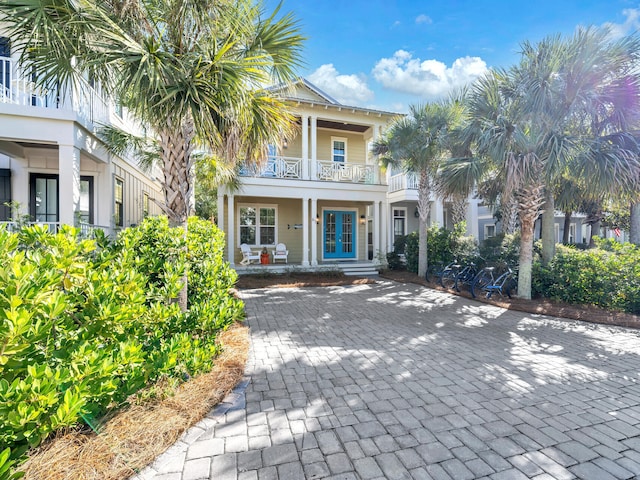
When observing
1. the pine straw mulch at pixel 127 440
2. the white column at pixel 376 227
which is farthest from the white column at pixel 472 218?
the pine straw mulch at pixel 127 440

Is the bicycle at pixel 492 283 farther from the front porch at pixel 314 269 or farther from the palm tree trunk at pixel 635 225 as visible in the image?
Answer: the palm tree trunk at pixel 635 225

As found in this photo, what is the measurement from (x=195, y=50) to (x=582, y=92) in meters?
8.17

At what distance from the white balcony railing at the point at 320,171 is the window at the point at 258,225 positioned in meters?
2.10

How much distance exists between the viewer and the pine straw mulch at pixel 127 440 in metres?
2.05

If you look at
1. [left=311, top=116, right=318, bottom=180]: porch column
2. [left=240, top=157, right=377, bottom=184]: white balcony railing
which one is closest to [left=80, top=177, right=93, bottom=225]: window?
[left=240, top=157, right=377, bottom=184]: white balcony railing

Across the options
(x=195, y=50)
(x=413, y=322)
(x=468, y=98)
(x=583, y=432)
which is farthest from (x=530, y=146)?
(x=195, y=50)

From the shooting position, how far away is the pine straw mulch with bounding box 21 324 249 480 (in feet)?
6.72

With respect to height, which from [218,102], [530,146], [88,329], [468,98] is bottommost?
[88,329]

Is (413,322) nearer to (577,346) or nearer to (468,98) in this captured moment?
(577,346)

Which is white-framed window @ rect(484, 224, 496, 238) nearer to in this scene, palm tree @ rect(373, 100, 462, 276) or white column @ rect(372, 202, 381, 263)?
white column @ rect(372, 202, 381, 263)

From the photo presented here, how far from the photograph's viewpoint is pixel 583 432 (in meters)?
2.74

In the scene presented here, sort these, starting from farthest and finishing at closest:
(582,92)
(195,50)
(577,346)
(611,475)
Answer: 1. (582,92)
2. (577,346)
3. (195,50)
4. (611,475)

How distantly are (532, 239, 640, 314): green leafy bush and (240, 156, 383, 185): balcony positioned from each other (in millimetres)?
7735

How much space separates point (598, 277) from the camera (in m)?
7.15
